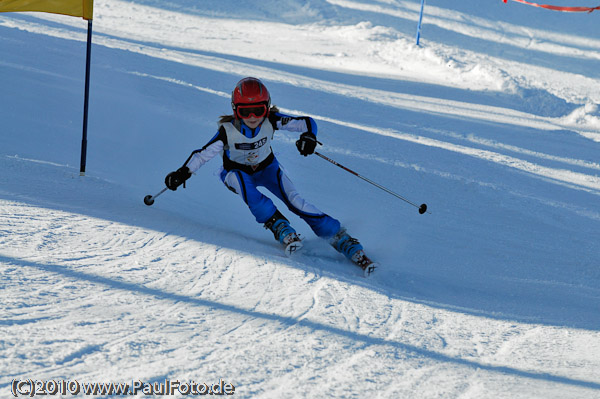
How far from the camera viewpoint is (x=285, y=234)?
4621mm

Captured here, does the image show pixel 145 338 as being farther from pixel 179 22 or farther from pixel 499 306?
pixel 179 22

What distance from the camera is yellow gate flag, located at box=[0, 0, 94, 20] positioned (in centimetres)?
498

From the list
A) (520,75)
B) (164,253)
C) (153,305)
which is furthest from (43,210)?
(520,75)

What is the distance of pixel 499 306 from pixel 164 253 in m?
2.24

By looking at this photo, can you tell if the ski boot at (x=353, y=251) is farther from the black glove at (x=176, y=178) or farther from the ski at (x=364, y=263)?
the black glove at (x=176, y=178)

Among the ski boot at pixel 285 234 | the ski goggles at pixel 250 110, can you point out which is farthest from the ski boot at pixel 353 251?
the ski goggles at pixel 250 110

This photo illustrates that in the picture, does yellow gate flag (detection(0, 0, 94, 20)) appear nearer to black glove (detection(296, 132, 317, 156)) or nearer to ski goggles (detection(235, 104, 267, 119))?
ski goggles (detection(235, 104, 267, 119))

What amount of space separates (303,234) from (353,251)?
978 mm

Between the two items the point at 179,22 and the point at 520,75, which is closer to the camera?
the point at 520,75

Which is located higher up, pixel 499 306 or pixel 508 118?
pixel 508 118

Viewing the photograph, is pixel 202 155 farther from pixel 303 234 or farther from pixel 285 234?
pixel 303 234

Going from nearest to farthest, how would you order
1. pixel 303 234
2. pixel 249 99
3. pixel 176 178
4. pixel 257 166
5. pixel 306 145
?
pixel 176 178 → pixel 249 99 → pixel 306 145 → pixel 257 166 → pixel 303 234

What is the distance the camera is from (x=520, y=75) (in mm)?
15570

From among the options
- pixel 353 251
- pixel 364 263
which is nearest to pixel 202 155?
pixel 353 251
